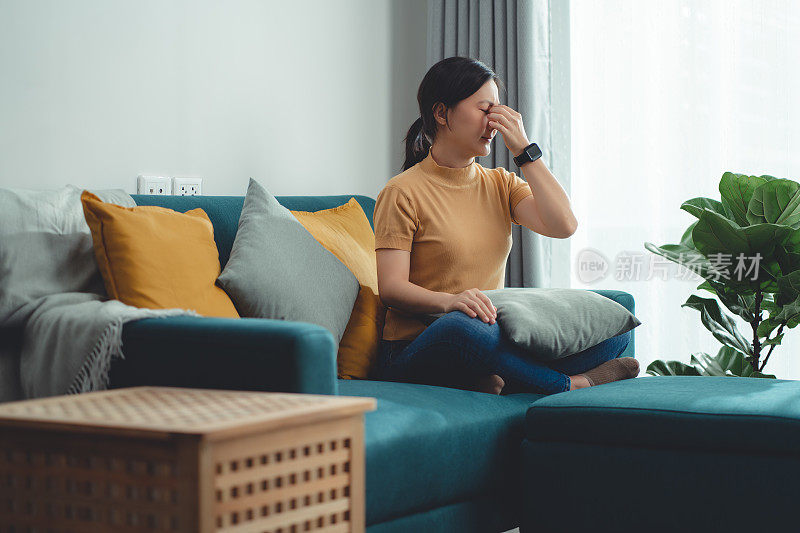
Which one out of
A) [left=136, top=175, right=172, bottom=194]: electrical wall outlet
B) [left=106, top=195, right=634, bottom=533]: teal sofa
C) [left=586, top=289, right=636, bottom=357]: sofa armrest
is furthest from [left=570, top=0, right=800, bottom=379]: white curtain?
[left=136, top=175, right=172, bottom=194]: electrical wall outlet

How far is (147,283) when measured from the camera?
68.7 inches

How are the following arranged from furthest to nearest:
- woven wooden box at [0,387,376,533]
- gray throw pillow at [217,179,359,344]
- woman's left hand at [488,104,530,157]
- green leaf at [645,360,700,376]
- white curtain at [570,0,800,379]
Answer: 1. white curtain at [570,0,800,379]
2. green leaf at [645,360,700,376]
3. woman's left hand at [488,104,530,157]
4. gray throw pillow at [217,179,359,344]
5. woven wooden box at [0,387,376,533]

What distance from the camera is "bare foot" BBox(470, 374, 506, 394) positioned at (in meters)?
1.93

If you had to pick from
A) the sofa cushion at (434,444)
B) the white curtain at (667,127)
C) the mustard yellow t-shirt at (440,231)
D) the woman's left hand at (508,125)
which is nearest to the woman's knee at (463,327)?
the sofa cushion at (434,444)

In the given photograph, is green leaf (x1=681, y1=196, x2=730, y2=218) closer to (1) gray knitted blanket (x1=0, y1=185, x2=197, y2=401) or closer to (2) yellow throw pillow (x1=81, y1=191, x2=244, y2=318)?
(2) yellow throw pillow (x1=81, y1=191, x2=244, y2=318)

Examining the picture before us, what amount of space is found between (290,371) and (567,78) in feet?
7.26

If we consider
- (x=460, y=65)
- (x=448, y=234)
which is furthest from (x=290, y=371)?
(x=460, y=65)

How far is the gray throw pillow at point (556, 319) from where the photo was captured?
6.16ft

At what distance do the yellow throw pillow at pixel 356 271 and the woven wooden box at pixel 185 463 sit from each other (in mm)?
818

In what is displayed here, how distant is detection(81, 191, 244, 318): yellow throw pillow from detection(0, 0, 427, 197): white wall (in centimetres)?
47

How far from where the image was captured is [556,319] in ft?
6.38

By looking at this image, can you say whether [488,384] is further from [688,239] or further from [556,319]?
[688,239]

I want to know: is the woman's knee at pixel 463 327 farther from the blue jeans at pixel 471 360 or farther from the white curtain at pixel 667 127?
the white curtain at pixel 667 127

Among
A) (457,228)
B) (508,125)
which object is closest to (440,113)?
(508,125)
